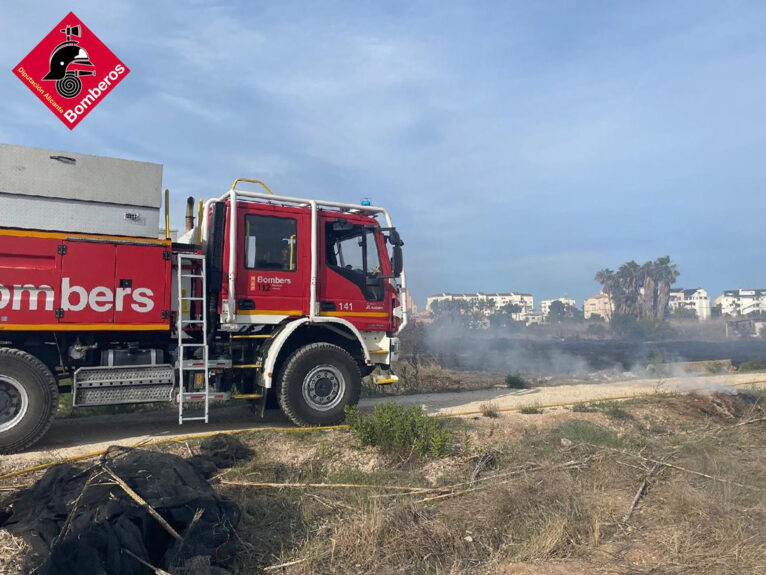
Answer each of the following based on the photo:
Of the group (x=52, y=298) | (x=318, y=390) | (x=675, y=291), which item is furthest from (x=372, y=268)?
(x=675, y=291)

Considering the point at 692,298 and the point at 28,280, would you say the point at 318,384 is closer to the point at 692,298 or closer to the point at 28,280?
the point at 28,280

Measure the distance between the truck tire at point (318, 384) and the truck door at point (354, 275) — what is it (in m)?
0.65

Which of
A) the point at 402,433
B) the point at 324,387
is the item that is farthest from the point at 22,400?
the point at 402,433

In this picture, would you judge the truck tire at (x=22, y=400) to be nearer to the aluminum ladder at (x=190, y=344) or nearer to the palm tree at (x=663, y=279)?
the aluminum ladder at (x=190, y=344)

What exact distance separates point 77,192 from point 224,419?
4.21m

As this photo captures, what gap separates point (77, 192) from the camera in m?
7.63

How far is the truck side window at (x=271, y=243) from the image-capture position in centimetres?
859

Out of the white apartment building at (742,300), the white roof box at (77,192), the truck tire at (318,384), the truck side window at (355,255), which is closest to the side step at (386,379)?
the truck tire at (318,384)

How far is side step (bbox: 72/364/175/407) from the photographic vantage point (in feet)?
25.0

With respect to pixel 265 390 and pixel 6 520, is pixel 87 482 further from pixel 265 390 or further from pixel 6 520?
pixel 265 390

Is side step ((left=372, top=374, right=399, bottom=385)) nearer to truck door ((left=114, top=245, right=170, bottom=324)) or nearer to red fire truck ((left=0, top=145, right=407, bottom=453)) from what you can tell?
red fire truck ((left=0, top=145, right=407, bottom=453))

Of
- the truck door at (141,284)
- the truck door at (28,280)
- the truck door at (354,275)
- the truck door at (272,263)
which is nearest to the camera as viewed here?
the truck door at (28,280)

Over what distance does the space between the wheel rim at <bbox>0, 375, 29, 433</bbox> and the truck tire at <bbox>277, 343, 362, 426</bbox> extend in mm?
3089

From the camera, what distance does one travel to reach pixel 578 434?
8.19 metres
